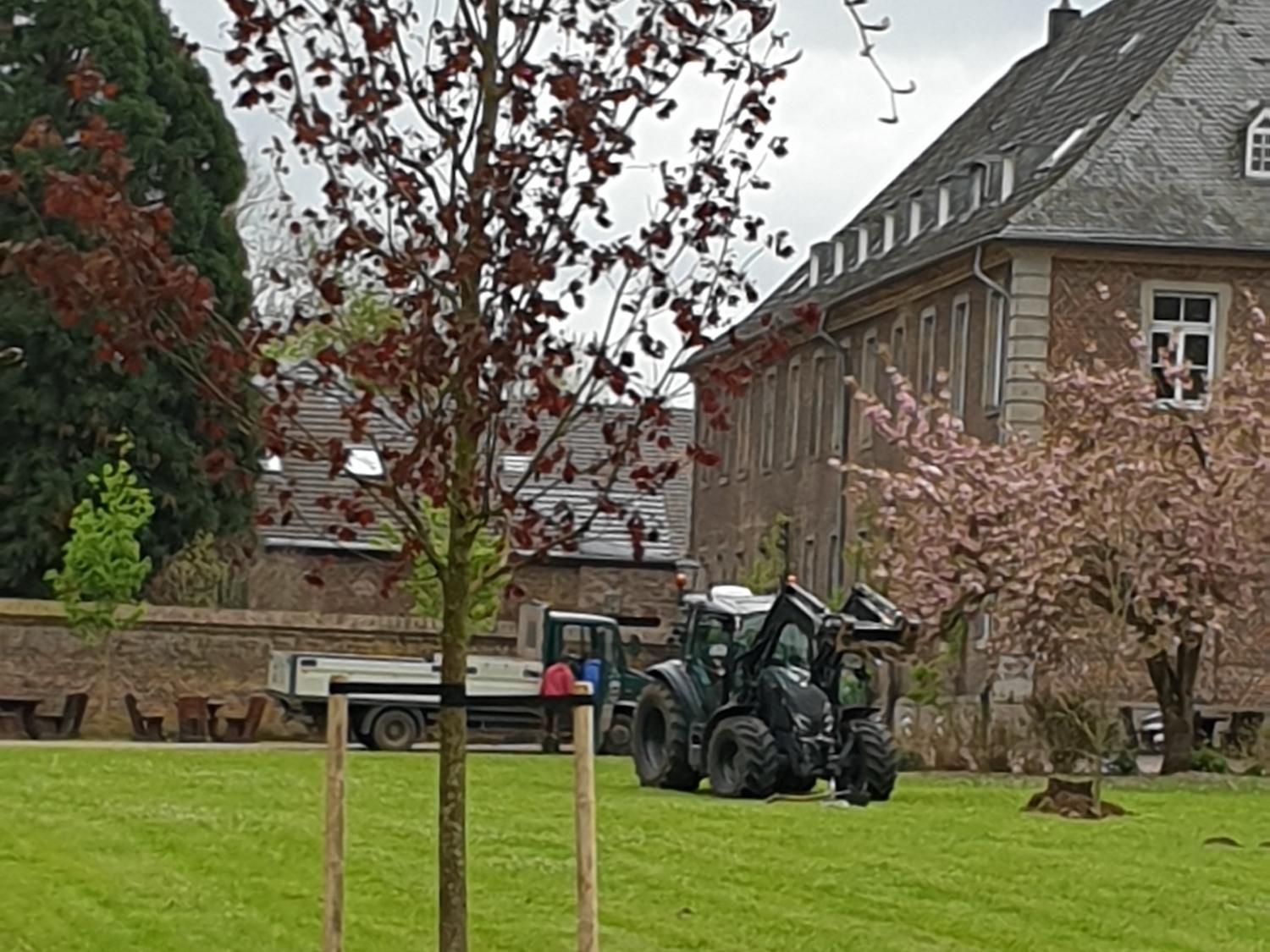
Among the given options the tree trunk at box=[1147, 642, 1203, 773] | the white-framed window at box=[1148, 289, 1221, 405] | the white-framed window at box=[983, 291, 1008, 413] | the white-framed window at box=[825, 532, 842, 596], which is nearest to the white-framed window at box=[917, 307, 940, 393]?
the white-framed window at box=[983, 291, 1008, 413]

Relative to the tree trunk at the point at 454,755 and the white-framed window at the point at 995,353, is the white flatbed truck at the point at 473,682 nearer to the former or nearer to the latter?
the white-framed window at the point at 995,353

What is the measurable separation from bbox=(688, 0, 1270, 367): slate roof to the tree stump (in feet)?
49.3

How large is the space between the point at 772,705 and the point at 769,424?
29.7 m

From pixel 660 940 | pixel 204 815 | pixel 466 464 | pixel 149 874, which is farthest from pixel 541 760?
pixel 466 464

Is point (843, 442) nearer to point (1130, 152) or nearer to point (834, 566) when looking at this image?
point (834, 566)

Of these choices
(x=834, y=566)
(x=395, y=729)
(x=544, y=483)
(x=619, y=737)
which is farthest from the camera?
(x=834, y=566)

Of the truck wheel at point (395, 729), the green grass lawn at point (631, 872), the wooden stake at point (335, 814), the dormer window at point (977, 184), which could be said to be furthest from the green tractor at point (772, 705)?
the dormer window at point (977, 184)

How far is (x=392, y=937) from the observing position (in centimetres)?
1481

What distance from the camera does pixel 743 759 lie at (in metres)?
27.2

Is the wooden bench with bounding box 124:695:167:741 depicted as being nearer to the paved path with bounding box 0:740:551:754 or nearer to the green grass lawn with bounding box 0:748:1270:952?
the paved path with bounding box 0:740:551:754

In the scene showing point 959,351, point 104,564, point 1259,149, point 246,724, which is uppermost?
point 1259,149

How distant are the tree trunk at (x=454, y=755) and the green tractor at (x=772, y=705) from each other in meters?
16.5

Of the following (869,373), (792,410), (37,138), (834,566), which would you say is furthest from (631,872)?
(792,410)

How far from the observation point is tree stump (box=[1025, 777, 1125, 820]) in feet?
82.2
